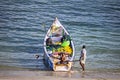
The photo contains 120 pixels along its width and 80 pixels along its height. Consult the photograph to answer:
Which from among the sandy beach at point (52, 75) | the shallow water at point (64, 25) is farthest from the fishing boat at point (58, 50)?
the shallow water at point (64, 25)

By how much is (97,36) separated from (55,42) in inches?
316

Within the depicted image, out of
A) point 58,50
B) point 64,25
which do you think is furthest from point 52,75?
point 64,25

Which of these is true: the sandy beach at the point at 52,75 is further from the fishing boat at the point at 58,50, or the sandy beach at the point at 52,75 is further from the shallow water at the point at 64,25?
the shallow water at the point at 64,25

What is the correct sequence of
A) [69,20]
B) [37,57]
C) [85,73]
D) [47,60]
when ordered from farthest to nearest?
[69,20] → [37,57] → [47,60] → [85,73]

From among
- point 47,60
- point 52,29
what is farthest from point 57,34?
point 47,60

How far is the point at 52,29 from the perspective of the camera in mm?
24656

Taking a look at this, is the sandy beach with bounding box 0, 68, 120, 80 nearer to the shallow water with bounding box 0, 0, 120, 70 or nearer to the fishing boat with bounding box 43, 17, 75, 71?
the fishing boat with bounding box 43, 17, 75, 71

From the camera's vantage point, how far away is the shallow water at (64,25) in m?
24.2

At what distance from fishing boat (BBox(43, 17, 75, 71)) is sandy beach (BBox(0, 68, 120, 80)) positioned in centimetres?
46

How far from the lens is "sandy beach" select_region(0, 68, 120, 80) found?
18.5 m

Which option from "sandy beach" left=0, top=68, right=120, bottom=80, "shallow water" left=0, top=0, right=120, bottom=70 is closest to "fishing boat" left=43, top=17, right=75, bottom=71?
"sandy beach" left=0, top=68, right=120, bottom=80

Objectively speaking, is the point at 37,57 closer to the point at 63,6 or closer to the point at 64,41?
the point at 64,41

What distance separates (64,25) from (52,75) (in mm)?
15614

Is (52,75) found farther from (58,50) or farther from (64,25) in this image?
(64,25)
